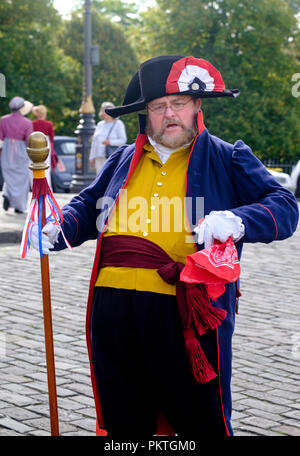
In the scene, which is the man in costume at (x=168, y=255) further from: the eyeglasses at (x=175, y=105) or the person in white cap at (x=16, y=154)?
the person in white cap at (x=16, y=154)

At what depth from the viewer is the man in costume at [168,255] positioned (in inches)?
122

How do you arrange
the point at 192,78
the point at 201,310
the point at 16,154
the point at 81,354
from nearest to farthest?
the point at 201,310
the point at 192,78
the point at 81,354
the point at 16,154

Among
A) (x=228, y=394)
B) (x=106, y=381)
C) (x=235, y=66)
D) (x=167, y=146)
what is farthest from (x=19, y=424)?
(x=235, y=66)

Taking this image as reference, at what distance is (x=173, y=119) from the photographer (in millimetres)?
3236

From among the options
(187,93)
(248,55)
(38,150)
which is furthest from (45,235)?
(248,55)

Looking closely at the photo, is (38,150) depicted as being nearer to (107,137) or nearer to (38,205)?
(38,205)

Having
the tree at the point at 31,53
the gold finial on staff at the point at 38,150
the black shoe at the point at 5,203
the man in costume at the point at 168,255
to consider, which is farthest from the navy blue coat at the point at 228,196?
the tree at the point at 31,53

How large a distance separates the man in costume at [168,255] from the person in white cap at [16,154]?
977 cm

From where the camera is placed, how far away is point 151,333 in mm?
3131

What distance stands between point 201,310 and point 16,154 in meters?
10.7

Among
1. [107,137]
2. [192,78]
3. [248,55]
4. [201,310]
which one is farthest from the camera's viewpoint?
[248,55]

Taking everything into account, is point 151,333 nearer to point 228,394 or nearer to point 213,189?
point 228,394

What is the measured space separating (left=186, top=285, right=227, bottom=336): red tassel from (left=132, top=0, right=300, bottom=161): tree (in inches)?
1127

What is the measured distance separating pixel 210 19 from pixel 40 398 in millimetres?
28843
